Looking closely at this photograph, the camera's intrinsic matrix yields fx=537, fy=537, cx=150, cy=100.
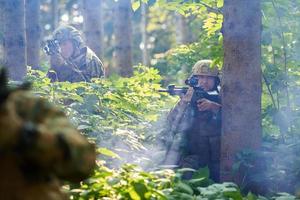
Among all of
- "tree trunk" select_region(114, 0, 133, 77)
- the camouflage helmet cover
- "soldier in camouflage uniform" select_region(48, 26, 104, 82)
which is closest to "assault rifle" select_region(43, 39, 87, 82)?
"soldier in camouflage uniform" select_region(48, 26, 104, 82)

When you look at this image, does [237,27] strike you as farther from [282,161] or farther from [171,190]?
[171,190]

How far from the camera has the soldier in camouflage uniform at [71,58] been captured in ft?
29.9

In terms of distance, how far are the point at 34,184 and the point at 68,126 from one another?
303 mm

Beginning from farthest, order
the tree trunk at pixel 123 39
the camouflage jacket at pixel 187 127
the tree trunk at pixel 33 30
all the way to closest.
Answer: the tree trunk at pixel 123 39
the tree trunk at pixel 33 30
the camouflage jacket at pixel 187 127

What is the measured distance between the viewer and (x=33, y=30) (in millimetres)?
10258

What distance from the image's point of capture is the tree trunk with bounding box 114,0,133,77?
11925mm

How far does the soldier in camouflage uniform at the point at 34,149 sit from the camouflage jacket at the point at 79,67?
6489mm

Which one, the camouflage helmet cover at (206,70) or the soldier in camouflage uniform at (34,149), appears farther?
the camouflage helmet cover at (206,70)

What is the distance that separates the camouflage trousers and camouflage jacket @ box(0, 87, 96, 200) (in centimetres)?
393

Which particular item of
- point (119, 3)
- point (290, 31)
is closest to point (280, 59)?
point (290, 31)

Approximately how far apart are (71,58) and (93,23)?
1.81m

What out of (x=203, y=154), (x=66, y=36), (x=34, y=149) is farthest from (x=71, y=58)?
(x=34, y=149)

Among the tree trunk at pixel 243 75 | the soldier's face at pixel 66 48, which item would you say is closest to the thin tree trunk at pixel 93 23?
the soldier's face at pixel 66 48

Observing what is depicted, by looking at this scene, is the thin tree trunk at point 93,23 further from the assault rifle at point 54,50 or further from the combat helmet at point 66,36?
the assault rifle at point 54,50
